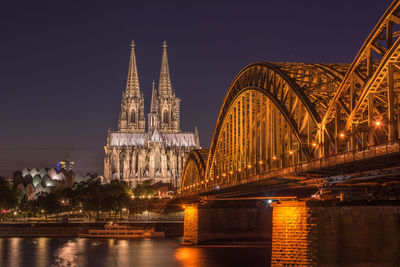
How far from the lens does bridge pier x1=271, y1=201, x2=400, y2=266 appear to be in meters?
41.2

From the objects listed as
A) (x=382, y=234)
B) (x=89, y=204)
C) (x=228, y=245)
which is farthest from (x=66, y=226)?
(x=382, y=234)

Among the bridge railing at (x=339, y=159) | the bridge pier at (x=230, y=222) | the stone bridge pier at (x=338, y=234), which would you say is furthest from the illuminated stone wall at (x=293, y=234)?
the bridge pier at (x=230, y=222)

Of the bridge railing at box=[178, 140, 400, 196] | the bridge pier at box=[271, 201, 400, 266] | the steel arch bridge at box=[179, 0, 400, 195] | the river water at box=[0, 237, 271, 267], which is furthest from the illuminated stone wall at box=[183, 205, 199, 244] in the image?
the bridge pier at box=[271, 201, 400, 266]

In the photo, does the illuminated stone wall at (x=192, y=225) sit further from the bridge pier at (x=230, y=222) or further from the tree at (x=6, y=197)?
the tree at (x=6, y=197)

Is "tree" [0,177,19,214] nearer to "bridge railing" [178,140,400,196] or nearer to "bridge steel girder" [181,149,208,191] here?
"bridge steel girder" [181,149,208,191]

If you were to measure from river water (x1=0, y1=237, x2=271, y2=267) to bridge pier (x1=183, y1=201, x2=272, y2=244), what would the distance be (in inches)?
149

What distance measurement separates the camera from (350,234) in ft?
136

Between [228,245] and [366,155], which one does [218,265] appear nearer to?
[228,245]

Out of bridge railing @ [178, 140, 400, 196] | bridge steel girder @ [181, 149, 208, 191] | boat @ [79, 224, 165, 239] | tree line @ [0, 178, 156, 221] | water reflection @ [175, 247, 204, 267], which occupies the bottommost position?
water reflection @ [175, 247, 204, 267]

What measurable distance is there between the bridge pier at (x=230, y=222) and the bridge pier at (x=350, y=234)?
5494cm

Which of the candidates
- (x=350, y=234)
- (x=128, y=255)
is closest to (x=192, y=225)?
(x=128, y=255)

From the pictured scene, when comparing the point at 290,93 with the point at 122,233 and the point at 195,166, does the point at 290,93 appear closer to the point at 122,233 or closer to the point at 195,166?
the point at 122,233

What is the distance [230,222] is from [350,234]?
59065 mm

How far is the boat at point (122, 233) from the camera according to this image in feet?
413
